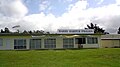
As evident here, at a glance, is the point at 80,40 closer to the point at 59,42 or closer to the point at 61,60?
the point at 59,42

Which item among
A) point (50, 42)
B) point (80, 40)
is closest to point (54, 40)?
point (50, 42)

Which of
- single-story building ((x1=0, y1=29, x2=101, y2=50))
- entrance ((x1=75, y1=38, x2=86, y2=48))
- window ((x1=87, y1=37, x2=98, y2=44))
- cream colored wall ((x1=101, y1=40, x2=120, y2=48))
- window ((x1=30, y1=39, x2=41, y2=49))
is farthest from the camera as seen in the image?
cream colored wall ((x1=101, y1=40, x2=120, y2=48))

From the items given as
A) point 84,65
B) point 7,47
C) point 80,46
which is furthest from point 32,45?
point 84,65

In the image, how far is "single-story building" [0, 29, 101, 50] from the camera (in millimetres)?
49469

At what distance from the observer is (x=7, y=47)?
A: 162ft

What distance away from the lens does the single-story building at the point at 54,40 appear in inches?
1948

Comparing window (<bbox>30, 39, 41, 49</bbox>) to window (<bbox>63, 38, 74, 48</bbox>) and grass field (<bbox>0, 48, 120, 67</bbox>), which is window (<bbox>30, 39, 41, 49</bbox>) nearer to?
window (<bbox>63, 38, 74, 48</bbox>)

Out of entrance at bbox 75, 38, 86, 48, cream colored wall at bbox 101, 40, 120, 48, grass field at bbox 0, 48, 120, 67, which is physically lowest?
grass field at bbox 0, 48, 120, 67

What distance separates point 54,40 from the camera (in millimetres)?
51094

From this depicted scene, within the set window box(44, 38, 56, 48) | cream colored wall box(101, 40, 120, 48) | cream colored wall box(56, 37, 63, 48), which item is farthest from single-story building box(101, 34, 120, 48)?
window box(44, 38, 56, 48)

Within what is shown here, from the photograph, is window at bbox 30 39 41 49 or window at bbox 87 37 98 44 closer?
window at bbox 30 39 41 49

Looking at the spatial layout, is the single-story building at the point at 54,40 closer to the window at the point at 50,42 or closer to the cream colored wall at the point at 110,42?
the window at the point at 50,42

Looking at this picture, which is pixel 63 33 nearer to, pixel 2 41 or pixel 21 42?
pixel 21 42

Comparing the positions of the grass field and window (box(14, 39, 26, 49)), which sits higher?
window (box(14, 39, 26, 49))
